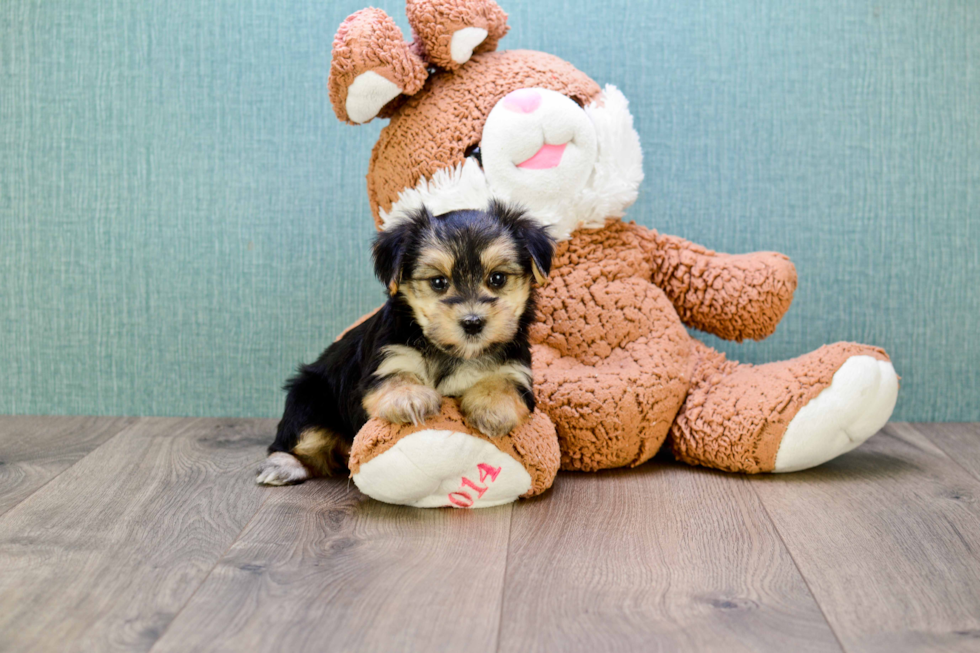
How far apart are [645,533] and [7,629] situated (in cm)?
136

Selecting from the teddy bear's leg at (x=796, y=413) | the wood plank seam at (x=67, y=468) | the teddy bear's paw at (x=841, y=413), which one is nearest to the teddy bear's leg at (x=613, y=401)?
the teddy bear's leg at (x=796, y=413)

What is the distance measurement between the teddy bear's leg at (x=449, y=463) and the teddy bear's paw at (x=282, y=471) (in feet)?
1.20

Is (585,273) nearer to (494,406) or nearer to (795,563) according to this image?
(494,406)

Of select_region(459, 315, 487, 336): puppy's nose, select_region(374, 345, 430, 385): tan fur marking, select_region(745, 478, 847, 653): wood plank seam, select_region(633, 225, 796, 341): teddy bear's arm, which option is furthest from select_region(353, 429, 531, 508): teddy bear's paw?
select_region(633, 225, 796, 341): teddy bear's arm

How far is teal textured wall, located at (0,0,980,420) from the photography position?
3059 millimetres

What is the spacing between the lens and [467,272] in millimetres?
2023

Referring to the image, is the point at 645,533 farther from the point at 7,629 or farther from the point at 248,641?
the point at 7,629

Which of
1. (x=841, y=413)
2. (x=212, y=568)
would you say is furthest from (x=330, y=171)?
(x=841, y=413)

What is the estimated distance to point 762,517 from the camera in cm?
214

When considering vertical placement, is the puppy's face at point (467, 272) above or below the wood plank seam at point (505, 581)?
above

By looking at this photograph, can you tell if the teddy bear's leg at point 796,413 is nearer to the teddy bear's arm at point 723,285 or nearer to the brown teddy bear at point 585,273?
the brown teddy bear at point 585,273

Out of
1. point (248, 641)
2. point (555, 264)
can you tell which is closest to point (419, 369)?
point (555, 264)

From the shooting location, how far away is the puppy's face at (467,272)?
6.47ft

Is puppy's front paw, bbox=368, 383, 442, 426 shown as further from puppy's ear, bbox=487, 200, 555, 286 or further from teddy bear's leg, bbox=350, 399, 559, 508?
puppy's ear, bbox=487, 200, 555, 286
